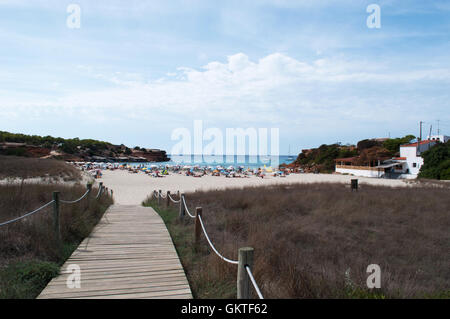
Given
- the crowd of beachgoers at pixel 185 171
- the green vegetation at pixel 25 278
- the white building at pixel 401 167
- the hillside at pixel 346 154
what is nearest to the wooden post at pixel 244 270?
the green vegetation at pixel 25 278

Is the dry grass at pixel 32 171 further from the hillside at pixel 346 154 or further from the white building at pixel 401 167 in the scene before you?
the hillside at pixel 346 154

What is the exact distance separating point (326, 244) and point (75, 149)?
97.6 metres

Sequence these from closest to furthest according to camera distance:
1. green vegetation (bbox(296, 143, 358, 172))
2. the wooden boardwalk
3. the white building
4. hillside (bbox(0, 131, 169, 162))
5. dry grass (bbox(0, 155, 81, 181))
→ 1. the wooden boardwalk
2. dry grass (bbox(0, 155, 81, 181))
3. the white building
4. green vegetation (bbox(296, 143, 358, 172))
5. hillside (bbox(0, 131, 169, 162))

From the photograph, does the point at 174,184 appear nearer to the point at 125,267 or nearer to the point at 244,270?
the point at 125,267

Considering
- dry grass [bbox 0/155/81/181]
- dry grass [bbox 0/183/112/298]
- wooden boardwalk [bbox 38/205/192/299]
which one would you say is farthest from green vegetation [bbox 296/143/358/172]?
dry grass [bbox 0/183/112/298]

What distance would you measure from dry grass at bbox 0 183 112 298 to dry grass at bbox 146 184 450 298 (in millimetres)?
2197

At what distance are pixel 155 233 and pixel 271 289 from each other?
14.1 ft

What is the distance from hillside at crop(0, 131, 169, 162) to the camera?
61644 millimetres

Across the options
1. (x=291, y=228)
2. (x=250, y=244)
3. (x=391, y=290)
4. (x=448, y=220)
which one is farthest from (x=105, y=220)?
(x=448, y=220)

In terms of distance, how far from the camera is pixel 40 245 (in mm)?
5023

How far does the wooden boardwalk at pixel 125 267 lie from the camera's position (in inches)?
147

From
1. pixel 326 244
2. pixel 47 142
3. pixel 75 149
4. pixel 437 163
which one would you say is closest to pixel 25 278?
pixel 326 244

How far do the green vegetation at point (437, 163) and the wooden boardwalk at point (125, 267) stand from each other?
37161 millimetres

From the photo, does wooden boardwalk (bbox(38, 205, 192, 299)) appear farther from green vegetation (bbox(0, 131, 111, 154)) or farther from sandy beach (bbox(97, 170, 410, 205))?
green vegetation (bbox(0, 131, 111, 154))
